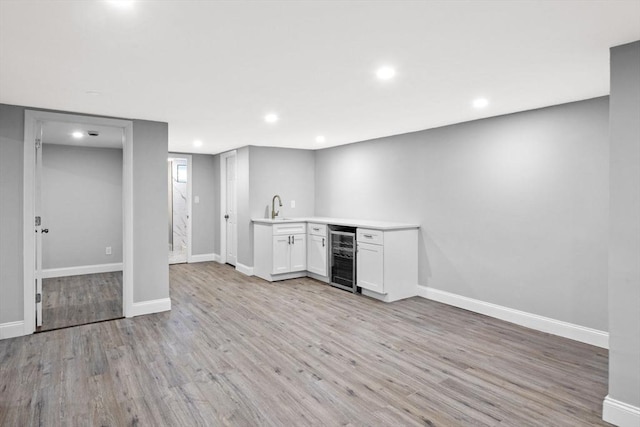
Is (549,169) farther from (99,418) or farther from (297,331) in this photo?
(99,418)

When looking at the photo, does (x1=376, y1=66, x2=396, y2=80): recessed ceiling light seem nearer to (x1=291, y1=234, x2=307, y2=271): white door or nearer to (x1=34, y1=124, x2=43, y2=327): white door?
(x1=34, y1=124, x2=43, y2=327): white door

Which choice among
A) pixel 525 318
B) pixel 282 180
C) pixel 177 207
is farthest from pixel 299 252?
pixel 177 207

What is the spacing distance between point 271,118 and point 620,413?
3.80 meters

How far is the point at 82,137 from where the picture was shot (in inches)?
213

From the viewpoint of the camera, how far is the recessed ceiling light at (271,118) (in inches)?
157

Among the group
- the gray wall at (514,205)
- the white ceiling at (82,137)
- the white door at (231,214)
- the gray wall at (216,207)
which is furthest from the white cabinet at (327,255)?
the white ceiling at (82,137)

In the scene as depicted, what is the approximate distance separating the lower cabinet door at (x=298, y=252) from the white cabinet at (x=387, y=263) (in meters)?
1.28

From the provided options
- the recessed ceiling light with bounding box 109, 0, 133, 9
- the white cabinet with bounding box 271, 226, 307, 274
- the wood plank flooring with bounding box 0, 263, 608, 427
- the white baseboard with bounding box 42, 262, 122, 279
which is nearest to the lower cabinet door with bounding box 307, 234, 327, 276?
the white cabinet with bounding box 271, 226, 307, 274

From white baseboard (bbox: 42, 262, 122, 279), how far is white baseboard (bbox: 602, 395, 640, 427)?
709cm

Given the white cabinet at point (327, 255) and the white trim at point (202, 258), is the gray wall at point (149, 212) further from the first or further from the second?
the white trim at point (202, 258)

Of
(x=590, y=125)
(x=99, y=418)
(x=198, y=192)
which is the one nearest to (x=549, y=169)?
(x=590, y=125)

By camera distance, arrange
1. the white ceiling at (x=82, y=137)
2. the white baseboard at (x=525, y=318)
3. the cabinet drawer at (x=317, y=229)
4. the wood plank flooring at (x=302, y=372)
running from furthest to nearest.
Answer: the cabinet drawer at (x=317, y=229)
the white ceiling at (x=82, y=137)
the white baseboard at (x=525, y=318)
the wood plank flooring at (x=302, y=372)

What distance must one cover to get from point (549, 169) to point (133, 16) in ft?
12.2

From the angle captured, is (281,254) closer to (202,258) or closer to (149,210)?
(149,210)
